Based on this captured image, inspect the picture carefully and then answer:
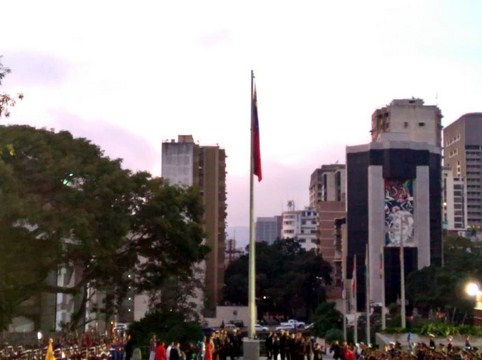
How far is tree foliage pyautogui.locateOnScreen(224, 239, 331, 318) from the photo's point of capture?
100688mm

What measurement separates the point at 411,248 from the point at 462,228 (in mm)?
88469

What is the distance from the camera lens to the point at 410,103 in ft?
385

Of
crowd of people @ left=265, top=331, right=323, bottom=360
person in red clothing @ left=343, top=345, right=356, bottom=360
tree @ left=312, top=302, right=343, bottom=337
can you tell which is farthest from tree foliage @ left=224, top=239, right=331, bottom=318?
person in red clothing @ left=343, top=345, right=356, bottom=360

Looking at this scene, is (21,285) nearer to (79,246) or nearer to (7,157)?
(79,246)

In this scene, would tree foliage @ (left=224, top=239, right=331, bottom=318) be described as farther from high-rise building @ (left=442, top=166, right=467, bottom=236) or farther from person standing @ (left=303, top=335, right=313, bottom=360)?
high-rise building @ (left=442, top=166, right=467, bottom=236)

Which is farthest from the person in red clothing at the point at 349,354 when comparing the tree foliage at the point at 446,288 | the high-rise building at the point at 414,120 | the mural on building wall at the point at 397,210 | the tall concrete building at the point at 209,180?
the high-rise building at the point at 414,120

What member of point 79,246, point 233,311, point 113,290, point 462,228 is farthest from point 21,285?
point 462,228

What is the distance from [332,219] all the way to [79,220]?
87937mm

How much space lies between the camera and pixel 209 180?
3713 inches

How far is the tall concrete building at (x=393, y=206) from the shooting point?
96.6 m

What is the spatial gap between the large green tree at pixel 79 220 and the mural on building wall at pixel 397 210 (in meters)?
56.3

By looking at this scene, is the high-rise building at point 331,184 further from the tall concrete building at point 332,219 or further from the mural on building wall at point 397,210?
the mural on building wall at point 397,210

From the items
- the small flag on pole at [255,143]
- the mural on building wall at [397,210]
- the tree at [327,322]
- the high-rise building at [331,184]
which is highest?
the high-rise building at [331,184]

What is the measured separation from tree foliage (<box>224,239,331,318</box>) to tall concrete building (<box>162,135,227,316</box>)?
493cm
